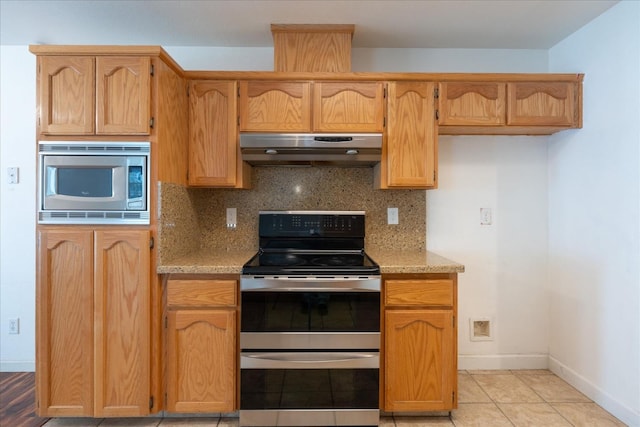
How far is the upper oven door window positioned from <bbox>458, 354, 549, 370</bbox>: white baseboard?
4.01ft

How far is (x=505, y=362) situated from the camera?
2.69 metres

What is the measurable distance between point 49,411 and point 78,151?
145 cm

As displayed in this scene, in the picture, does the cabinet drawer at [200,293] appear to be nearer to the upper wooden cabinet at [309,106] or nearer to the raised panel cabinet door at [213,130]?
the raised panel cabinet door at [213,130]

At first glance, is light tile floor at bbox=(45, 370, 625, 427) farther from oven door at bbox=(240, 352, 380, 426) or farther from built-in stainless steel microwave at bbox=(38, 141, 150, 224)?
built-in stainless steel microwave at bbox=(38, 141, 150, 224)

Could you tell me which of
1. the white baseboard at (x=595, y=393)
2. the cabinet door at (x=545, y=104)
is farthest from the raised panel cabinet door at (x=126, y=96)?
the white baseboard at (x=595, y=393)

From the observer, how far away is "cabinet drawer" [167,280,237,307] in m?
1.97

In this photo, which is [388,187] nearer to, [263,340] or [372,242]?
[372,242]

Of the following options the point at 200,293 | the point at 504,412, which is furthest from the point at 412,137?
the point at 504,412

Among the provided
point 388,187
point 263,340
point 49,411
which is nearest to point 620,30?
point 388,187

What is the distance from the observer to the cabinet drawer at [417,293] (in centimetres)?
200

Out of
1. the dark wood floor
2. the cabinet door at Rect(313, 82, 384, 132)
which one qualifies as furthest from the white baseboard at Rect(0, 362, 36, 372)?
the cabinet door at Rect(313, 82, 384, 132)

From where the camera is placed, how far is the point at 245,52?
105 inches

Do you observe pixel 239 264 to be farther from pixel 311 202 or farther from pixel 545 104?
pixel 545 104

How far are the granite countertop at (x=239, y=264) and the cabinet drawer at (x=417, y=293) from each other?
8 cm
